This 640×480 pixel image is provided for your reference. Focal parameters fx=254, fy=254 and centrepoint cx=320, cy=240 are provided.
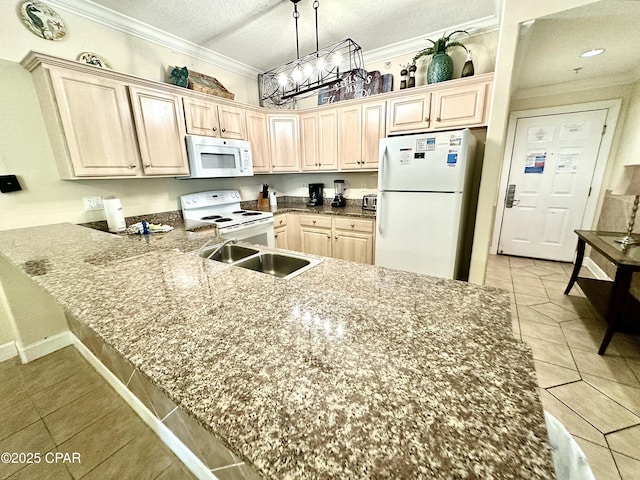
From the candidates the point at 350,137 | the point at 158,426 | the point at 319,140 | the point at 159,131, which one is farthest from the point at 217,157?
the point at 158,426

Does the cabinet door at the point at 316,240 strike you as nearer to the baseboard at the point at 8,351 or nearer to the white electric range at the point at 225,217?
the white electric range at the point at 225,217

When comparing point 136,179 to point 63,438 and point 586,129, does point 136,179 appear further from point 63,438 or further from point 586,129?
point 586,129

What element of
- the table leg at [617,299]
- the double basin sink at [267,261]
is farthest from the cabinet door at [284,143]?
the table leg at [617,299]

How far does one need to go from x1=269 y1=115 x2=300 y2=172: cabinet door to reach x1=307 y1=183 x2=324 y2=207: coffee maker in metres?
0.36

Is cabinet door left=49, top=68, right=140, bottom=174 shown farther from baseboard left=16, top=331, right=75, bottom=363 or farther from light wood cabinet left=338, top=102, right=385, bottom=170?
light wood cabinet left=338, top=102, right=385, bottom=170

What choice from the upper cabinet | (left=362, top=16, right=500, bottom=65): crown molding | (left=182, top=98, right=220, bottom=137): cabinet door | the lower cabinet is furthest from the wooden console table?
(left=182, top=98, right=220, bottom=137): cabinet door

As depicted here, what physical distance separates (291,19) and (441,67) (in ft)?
4.74

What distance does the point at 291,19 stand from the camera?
7.28ft

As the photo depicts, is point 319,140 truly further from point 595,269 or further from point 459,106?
point 595,269

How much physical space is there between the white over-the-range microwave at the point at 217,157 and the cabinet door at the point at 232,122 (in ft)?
0.31

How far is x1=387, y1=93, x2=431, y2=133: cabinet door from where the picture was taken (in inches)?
98.9

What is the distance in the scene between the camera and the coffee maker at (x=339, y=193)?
10.9 ft

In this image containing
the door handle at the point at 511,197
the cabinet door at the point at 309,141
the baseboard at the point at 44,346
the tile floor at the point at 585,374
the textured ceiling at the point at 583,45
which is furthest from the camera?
the door handle at the point at 511,197

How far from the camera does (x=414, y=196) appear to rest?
7.28 ft
